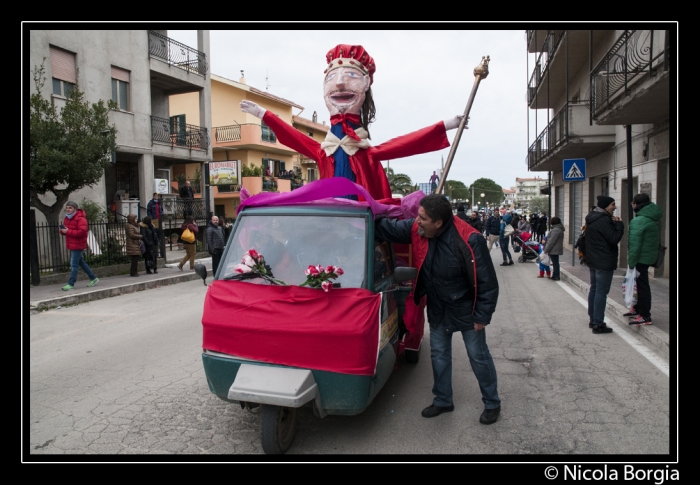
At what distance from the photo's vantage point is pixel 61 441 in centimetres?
389

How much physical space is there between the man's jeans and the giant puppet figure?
7.28ft

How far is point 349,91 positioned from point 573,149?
46.4 ft

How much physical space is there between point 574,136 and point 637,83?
7.41 meters

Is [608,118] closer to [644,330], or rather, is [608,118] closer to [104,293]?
[644,330]

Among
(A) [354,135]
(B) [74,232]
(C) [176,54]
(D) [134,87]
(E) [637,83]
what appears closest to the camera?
(A) [354,135]

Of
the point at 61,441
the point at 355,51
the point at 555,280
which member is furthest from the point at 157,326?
the point at 555,280

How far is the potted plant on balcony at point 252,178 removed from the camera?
103ft

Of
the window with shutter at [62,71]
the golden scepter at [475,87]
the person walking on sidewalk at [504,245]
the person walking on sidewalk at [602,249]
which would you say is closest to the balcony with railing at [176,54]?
the window with shutter at [62,71]

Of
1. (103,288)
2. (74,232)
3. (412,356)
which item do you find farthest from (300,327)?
(103,288)

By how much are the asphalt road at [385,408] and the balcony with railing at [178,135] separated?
14.7m

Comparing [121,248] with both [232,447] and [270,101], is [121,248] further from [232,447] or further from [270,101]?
[270,101]

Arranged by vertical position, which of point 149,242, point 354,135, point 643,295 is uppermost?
point 354,135

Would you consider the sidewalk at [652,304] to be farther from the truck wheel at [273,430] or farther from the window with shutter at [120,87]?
the window with shutter at [120,87]

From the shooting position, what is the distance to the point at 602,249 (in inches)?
277
